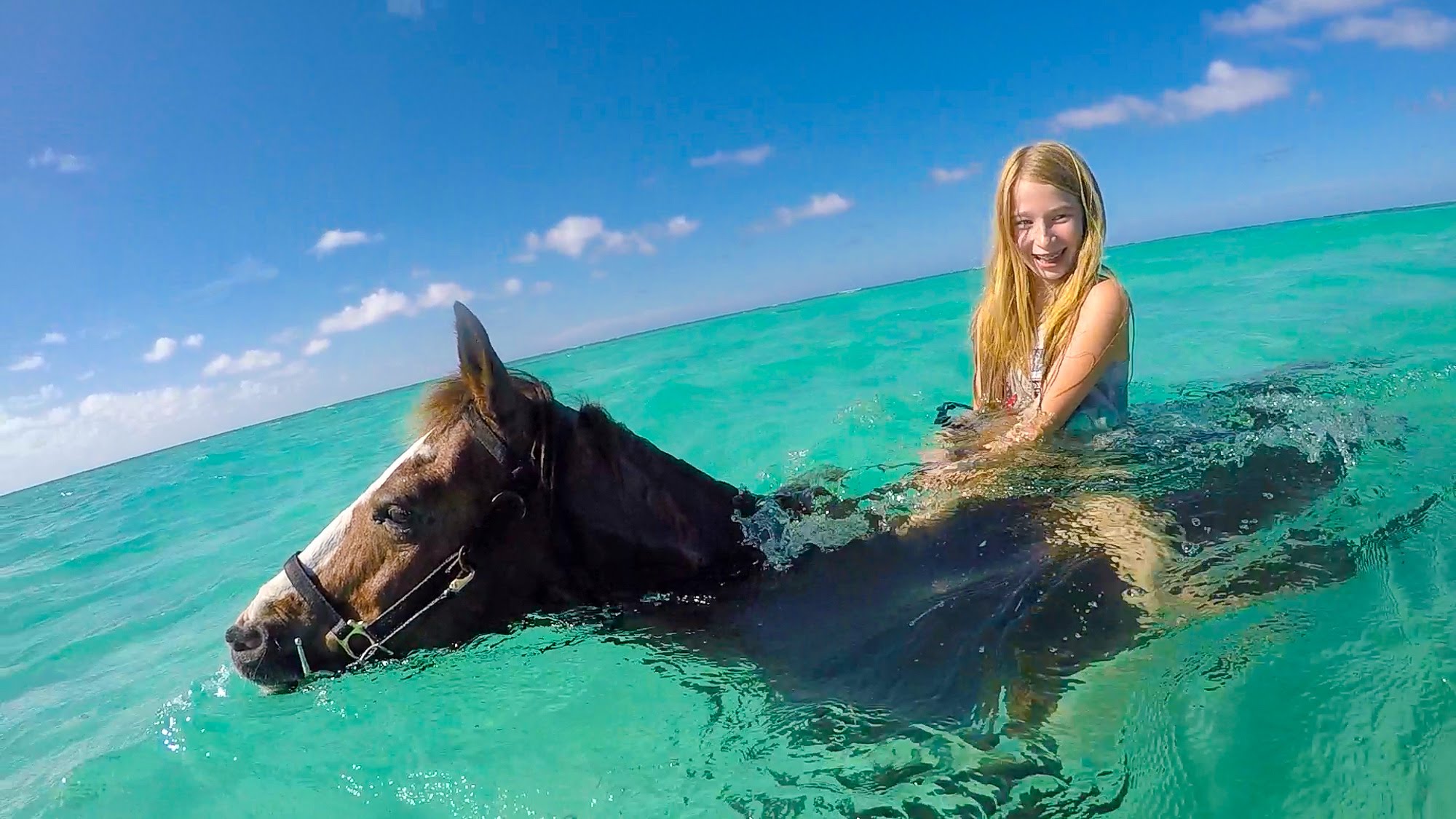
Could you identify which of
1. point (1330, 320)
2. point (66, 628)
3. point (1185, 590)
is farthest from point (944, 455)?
point (1330, 320)

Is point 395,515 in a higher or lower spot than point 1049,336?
lower

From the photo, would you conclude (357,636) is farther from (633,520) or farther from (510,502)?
(633,520)

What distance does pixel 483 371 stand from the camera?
2506mm

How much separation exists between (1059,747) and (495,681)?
108 inches

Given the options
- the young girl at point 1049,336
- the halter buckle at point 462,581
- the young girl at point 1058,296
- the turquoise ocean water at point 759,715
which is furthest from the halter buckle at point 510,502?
the young girl at point 1058,296

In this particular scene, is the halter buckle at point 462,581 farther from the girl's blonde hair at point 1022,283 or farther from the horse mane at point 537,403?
the girl's blonde hair at point 1022,283

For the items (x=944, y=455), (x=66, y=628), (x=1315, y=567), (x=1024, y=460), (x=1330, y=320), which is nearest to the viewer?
(x=1315, y=567)

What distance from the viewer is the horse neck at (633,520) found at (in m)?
2.77

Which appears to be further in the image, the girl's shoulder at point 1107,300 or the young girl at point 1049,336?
the girl's shoulder at point 1107,300

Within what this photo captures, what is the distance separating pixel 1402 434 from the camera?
4.76 m

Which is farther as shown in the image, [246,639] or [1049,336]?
[1049,336]

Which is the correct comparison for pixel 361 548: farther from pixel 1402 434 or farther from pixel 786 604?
pixel 1402 434

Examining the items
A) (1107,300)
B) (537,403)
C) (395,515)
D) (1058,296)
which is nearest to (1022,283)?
(1058,296)

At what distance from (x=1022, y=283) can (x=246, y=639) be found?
14.7 feet
